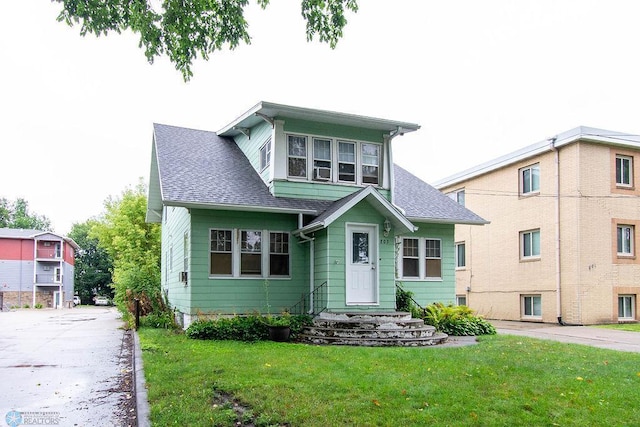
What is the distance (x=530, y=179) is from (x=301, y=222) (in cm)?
1174

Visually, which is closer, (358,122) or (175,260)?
(358,122)

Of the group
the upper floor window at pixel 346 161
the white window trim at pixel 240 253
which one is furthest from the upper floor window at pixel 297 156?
the white window trim at pixel 240 253

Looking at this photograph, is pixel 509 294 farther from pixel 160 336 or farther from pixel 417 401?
pixel 417 401

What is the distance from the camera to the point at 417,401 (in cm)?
618

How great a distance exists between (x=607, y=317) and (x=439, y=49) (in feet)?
48.3

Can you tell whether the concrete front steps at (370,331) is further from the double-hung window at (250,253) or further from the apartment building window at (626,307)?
the apartment building window at (626,307)

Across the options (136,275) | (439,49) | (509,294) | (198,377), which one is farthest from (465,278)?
(198,377)

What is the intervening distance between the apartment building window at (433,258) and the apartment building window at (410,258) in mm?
347

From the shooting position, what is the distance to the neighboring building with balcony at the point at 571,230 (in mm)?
19031

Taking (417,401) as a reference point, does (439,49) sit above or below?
above

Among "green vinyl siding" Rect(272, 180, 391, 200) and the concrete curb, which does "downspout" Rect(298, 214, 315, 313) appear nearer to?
"green vinyl siding" Rect(272, 180, 391, 200)

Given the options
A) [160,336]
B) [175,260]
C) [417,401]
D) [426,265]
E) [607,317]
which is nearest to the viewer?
[417,401]

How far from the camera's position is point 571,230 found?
1923 cm

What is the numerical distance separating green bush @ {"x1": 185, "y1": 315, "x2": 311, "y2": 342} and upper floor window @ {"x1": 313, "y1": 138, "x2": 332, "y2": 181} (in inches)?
174
